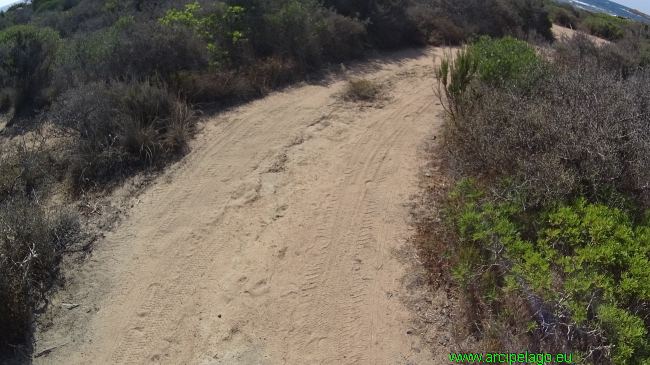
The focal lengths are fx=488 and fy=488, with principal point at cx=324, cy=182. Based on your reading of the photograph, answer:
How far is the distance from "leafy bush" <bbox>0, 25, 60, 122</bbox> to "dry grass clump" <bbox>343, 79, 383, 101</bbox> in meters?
5.68

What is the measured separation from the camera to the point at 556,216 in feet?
13.6

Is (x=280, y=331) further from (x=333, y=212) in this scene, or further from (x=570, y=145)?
(x=570, y=145)

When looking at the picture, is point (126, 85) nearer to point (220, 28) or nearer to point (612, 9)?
point (220, 28)

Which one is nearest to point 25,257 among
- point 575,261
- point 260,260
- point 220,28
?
point 260,260

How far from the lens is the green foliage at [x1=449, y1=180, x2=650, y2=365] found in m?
3.24

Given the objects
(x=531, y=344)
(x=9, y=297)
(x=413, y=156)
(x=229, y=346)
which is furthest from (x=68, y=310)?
(x=413, y=156)

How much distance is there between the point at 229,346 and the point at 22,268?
219 centimetres

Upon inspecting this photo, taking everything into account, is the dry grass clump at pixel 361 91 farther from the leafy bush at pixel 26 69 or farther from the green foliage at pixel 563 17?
the green foliage at pixel 563 17

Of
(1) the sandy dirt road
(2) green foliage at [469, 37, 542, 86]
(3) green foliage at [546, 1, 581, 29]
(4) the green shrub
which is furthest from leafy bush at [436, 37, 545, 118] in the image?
(3) green foliage at [546, 1, 581, 29]

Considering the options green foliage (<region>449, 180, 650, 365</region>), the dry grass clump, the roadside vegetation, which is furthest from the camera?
the dry grass clump

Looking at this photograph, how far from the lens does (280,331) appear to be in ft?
13.5

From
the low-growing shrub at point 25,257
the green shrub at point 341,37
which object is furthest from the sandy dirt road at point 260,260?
the green shrub at point 341,37

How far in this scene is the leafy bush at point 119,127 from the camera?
6312 mm

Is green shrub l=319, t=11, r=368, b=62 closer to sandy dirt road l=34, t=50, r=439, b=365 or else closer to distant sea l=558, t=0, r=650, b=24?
sandy dirt road l=34, t=50, r=439, b=365
